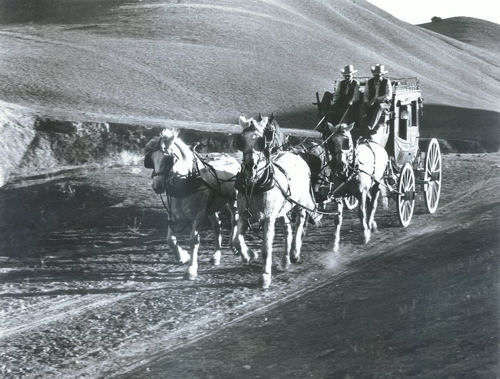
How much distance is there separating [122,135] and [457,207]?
10.3 metres

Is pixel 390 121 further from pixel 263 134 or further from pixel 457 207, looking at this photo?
pixel 263 134

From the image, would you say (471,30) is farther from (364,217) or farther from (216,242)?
(216,242)

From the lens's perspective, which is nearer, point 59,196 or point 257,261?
point 257,261

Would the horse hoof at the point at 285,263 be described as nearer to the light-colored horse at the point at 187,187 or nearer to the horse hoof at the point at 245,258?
the horse hoof at the point at 245,258

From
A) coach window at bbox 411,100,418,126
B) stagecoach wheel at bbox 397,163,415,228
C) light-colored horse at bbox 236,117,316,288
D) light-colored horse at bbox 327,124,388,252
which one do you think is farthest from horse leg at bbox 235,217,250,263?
coach window at bbox 411,100,418,126

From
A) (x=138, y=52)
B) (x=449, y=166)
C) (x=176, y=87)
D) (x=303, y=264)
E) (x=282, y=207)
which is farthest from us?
(x=138, y=52)

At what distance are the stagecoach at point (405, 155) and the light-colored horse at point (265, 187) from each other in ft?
8.27

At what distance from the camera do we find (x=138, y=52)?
44031 millimetres

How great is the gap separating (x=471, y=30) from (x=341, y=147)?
9899 cm

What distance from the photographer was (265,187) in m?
9.06

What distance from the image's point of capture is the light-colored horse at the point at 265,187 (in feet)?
28.7

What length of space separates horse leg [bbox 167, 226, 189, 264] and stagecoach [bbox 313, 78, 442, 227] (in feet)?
12.3

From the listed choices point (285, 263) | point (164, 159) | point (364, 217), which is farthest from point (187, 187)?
point (364, 217)

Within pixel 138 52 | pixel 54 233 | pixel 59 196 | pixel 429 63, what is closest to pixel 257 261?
pixel 54 233
